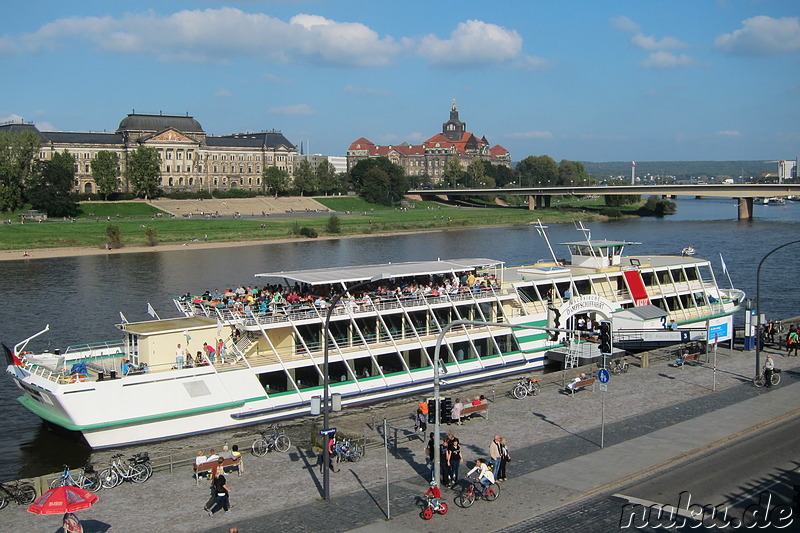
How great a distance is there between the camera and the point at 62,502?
17.2 meters

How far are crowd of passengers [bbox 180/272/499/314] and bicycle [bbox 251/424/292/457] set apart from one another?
6529 mm

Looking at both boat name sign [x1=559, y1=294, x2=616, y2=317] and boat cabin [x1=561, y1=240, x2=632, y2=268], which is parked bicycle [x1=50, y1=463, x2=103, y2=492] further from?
boat cabin [x1=561, y1=240, x2=632, y2=268]

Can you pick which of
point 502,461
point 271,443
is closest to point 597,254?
point 502,461

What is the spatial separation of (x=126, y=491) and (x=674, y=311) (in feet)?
103

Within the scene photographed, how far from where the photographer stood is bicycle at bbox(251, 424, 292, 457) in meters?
24.7

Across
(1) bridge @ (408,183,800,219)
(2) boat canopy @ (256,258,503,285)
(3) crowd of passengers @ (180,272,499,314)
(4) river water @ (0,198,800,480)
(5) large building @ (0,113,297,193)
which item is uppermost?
(5) large building @ (0,113,297,193)

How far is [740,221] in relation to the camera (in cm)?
14875

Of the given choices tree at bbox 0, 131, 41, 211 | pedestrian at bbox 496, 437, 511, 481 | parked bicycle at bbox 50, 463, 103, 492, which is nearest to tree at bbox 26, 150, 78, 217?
tree at bbox 0, 131, 41, 211

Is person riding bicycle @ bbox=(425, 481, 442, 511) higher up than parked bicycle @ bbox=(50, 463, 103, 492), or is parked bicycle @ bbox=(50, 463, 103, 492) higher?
person riding bicycle @ bbox=(425, 481, 442, 511)

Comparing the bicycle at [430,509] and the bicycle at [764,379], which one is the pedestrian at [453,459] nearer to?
the bicycle at [430,509]

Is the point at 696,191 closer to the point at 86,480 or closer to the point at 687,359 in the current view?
the point at 687,359

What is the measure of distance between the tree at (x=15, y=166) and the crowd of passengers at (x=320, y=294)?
4071 inches

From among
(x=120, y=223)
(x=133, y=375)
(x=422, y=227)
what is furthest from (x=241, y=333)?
(x=422, y=227)

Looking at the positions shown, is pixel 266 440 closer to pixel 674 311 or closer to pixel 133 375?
pixel 133 375
